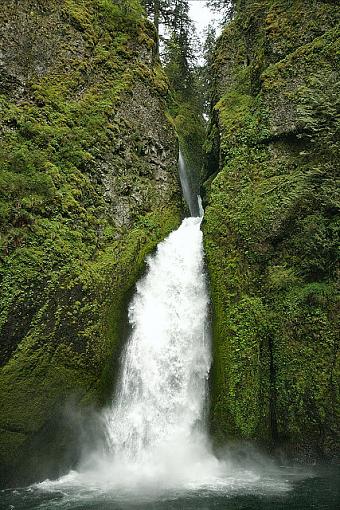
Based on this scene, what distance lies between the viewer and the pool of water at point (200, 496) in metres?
6.61

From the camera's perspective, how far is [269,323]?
952 centimetres

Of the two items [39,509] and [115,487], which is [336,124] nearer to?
[115,487]

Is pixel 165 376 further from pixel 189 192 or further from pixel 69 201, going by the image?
pixel 189 192

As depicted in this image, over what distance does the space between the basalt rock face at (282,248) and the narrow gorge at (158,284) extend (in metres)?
0.04

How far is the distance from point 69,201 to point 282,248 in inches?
218

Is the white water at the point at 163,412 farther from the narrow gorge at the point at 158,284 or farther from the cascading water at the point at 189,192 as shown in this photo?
the cascading water at the point at 189,192

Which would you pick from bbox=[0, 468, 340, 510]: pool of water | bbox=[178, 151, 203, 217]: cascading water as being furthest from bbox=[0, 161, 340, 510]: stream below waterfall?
bbox=[178, 151, 203, 217]: cascading water

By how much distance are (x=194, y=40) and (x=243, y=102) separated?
41.6 ft

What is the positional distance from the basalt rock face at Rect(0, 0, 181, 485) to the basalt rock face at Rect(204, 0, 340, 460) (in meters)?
2.39

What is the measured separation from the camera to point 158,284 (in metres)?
10.9

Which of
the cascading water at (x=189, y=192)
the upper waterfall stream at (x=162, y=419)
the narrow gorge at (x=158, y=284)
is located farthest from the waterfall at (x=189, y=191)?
the upper waterfall stream at (x=162, y=419)

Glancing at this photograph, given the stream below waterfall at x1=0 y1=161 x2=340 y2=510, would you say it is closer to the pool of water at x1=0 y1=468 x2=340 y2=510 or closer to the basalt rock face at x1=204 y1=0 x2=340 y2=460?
the pool of water at x1=0 y1=468 x2=340 y2=510

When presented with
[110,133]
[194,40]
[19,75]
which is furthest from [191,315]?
[194,40]

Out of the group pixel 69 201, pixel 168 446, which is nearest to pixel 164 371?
pixel 168 446
